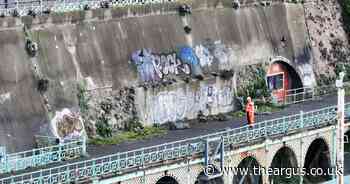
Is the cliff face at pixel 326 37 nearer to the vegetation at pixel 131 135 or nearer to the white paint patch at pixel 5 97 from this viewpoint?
the vegetation at pixel 131 135

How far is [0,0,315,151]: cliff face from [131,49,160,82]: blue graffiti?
0.15 metres

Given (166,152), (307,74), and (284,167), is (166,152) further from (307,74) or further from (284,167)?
(307,74)

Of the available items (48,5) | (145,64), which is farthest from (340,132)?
(48,5)

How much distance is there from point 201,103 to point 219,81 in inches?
76.5

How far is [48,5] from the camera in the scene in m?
48.6

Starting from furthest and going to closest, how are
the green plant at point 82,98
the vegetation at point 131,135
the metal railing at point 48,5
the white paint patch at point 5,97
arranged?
the green plant at point 82,98, the vegetation at point 131,135, the metal railing at point 48,5, the white paint patch at point 5,97

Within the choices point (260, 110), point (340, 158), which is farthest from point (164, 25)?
point (340, 158)

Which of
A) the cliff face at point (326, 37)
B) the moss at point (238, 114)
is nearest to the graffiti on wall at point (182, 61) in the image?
the moss at point (238, 114)

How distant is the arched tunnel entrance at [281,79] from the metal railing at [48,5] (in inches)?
423

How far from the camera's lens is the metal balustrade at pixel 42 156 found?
41.3 metres

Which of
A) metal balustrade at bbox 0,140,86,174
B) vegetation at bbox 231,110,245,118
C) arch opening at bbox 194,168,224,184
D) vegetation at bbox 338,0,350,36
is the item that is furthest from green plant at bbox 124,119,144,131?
vegetation at bbox 338,0,350,36

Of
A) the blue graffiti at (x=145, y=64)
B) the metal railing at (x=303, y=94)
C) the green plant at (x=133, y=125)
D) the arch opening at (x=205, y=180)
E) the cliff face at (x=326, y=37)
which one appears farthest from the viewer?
the cliff face at (x=326, y=37)

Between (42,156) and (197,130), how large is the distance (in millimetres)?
10470

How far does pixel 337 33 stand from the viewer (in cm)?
6581
